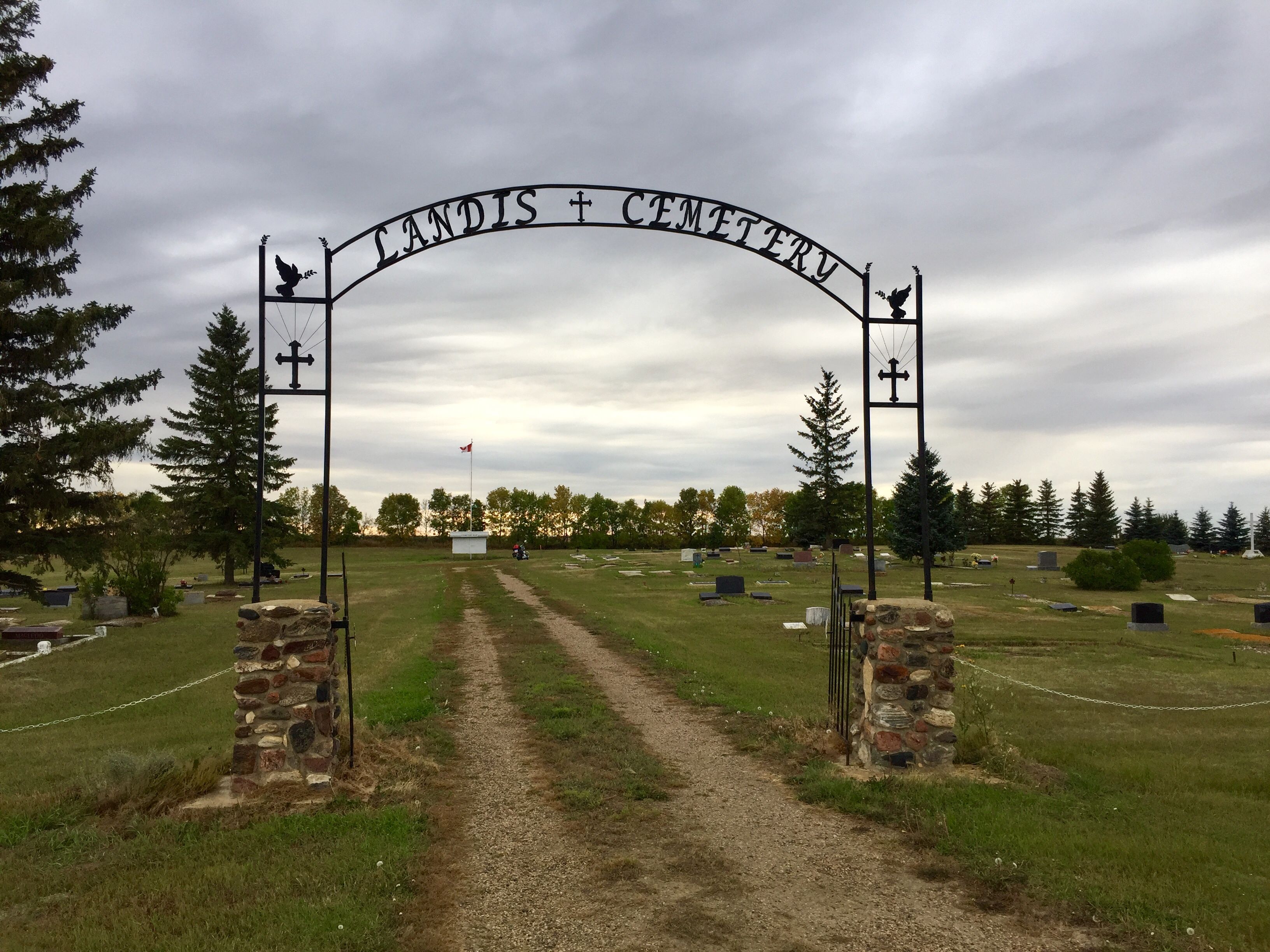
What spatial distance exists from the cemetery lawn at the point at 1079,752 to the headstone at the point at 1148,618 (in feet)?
1.53

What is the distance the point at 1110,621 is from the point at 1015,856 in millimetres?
21001

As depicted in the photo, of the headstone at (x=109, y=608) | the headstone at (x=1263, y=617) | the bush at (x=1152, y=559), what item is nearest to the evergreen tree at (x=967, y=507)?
the bush at (x=1152, y=559)

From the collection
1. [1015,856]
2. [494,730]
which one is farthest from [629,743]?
[1015,856]

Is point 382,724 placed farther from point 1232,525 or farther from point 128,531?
point 1232,525

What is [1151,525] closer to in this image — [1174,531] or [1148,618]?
[1174,531]

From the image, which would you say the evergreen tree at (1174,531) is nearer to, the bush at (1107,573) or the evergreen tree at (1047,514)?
the evergreen tree at (1047,514)

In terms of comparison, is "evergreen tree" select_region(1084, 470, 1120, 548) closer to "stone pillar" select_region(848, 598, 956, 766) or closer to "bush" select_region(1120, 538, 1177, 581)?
"bush" select_region(1120, 538, 1177, 581)

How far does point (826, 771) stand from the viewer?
800 centimetres

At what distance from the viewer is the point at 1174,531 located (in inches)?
3332

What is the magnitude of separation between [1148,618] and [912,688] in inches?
683

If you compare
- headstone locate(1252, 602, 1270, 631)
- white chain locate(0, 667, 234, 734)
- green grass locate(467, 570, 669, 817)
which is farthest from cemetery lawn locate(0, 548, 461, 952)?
headstone locate(1252, 602, 1270, 631)

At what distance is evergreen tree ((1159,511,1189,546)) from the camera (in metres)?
83.1

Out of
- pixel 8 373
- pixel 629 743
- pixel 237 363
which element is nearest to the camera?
pixel 629 743

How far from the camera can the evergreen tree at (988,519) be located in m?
85.6
